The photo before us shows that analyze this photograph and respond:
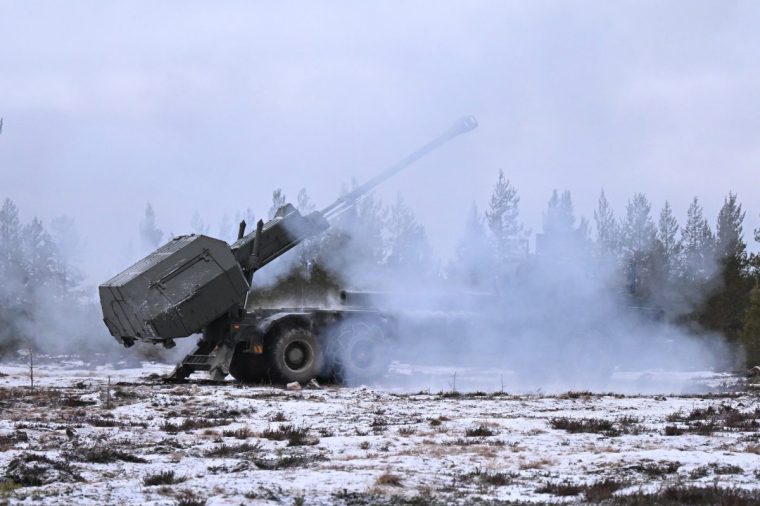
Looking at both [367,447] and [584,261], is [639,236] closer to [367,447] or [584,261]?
[584,261]

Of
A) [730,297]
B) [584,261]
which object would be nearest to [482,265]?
[584,261]

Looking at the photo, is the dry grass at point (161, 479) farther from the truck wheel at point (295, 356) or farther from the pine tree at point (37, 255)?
the pine tree at point (37, 255)

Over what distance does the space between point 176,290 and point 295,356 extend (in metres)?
3.12

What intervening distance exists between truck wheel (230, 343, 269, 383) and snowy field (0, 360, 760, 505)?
245cm

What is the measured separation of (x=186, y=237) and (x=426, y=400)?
249 inches

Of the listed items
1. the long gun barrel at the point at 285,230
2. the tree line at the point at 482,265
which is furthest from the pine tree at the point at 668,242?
the long gun barrel at the point at 285,230

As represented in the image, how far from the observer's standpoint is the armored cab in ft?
62.8

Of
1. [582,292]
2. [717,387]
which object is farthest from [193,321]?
[717,387]

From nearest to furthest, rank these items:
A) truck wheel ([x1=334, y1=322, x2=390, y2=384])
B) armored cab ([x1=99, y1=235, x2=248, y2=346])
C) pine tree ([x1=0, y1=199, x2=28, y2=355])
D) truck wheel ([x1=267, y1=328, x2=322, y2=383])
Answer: armored cab ([x1=99, y1=235, x2=248, y2=346]) < truck wheel ([x1=267, y1=328, x2=322, y2=383]) < truck wheel ([x1=334, y1=322, x2=390, y2=384]) < pine tree ([x1=0, y1=199, x2=28, y2=355])

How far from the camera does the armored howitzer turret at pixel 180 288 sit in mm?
19141

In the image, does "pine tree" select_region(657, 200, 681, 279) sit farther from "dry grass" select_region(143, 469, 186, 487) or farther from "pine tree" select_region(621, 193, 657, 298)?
"dry grass" select_region(143, 469, 186, 487)

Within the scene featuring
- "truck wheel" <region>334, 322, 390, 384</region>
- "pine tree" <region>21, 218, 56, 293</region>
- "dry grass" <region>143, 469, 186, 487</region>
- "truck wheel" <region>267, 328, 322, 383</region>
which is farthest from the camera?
"pine tree" <region>21, 218, 56, 293</region>

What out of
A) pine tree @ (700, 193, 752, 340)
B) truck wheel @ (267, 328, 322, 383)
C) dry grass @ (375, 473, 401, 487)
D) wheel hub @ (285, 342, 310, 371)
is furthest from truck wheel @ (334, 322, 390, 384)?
pine tree @ (700, 193, 752, 340)

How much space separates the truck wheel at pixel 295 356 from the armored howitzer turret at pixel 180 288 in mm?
1205
